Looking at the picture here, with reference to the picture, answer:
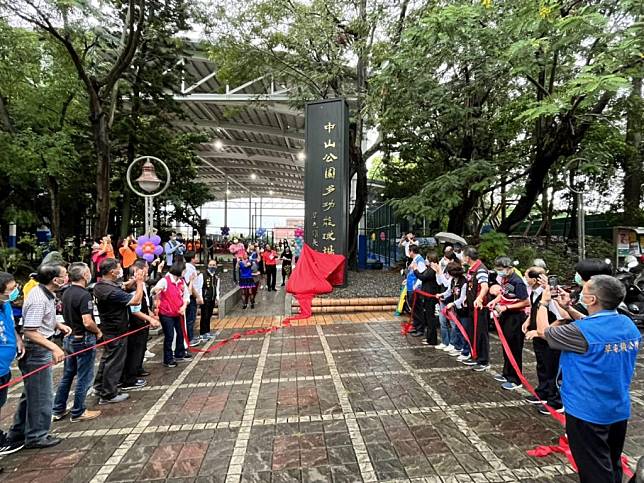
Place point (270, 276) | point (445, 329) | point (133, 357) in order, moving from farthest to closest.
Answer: point (270, 276)
point (445, 329)
point (133, 357)

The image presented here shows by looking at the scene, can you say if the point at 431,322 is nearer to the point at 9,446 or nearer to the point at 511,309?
the point at 511,309

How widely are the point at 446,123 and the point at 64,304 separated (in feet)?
37.8

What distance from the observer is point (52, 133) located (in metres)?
13.1

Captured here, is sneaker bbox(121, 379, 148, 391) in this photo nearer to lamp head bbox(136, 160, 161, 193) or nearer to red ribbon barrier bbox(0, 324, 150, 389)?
red ribbon barrier bbox(0, 324, 150, 389)

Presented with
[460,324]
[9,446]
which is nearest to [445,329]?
[460,324]

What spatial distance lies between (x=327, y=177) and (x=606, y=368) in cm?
939

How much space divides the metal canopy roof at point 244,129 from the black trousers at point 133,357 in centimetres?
1115

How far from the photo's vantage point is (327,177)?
36.5ft

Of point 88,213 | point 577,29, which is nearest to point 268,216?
point 88,213

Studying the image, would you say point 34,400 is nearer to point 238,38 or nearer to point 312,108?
point 312,108

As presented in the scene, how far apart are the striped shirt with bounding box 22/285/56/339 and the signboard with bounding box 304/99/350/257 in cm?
796

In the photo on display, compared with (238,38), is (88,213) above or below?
below

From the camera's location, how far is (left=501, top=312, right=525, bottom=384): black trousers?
4512 mm

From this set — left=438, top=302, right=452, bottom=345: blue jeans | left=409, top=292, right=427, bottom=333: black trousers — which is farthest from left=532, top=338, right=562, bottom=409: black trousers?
left=409, top=292, right=427, bottom=333: black trousers
